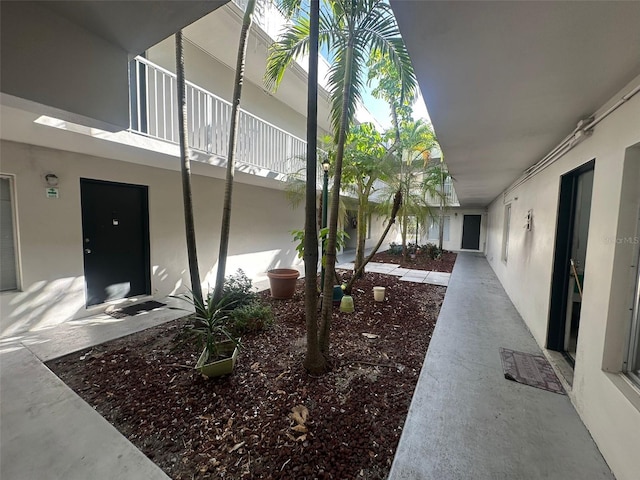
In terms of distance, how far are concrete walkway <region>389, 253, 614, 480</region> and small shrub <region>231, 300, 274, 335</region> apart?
211 centimetres

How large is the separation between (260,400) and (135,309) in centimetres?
336

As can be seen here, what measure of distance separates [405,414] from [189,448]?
1.65 metres

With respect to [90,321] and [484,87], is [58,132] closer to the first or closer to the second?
[90,321]

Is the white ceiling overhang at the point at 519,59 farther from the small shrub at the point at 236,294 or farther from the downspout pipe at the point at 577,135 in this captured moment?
the small shrub at the point at 236,294

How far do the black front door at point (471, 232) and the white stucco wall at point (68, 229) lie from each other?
1343 cm

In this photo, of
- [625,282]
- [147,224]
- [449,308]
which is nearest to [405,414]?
[625,282]

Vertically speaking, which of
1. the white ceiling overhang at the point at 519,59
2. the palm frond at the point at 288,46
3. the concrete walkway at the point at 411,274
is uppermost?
the palm frond at the point at 288,46

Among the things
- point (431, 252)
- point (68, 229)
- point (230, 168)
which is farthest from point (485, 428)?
point (431, 252)

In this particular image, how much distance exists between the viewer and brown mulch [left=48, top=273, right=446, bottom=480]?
1.70 metres

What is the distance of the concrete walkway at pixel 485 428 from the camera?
1.67 m

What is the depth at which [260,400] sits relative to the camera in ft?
7.36

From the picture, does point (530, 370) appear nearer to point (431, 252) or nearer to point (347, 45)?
point (347, 45)

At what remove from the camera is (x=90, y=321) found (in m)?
3.87

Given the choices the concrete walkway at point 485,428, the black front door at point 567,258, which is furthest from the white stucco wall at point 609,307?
the black front door at point 567,258
